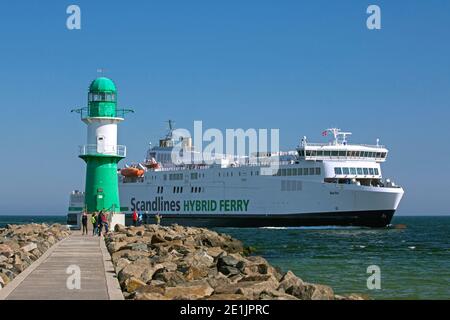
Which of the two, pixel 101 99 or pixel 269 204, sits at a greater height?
pixel 101 99

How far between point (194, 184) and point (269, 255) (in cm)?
3005

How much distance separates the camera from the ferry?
149 feet

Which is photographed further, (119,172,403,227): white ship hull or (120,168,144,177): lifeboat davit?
(120,168,144,177): lifeboat davit

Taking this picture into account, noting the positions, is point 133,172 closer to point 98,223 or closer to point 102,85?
point 102,85

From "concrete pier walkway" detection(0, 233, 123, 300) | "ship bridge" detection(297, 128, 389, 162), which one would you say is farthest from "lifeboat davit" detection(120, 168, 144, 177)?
"concrete pier walkway" detection(0, 233, 123, 300)

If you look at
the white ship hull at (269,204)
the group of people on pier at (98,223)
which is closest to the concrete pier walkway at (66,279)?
the group of people on pier at (98,223)

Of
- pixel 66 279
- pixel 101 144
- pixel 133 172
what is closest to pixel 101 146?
pixel 101 144

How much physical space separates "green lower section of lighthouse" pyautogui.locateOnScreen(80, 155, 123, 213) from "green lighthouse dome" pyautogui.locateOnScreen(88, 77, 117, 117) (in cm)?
185

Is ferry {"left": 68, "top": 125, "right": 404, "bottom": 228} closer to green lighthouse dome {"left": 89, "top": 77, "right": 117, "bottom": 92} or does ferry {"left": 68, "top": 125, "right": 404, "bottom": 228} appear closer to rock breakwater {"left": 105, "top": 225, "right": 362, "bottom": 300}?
green lighthouse dome {"left": 89, "top": 77, "right": 117, "bottom": 92}

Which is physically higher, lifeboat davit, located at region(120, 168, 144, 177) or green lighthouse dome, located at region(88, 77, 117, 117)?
green lighthouse dome, located at region(88, 77, 117, 117)

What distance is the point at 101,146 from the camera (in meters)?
29.5

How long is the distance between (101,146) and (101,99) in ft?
6.55

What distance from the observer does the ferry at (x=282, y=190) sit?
4544cm

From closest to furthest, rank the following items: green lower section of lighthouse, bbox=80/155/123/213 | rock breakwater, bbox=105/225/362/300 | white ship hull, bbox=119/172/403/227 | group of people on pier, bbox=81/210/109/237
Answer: rock breakwater, bbox=105/225/362/300 → group of people on pier, bbox=81/210/109/237 → green lower section of lighthouse, bbox=80/155/123/213 → white ship hull, bbox=119/172/403/227
